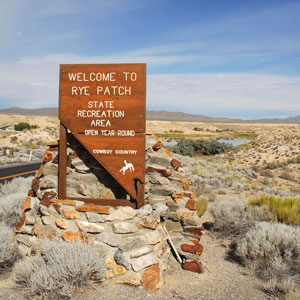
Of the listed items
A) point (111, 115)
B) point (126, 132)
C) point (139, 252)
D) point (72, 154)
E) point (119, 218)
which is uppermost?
point (111, 115)

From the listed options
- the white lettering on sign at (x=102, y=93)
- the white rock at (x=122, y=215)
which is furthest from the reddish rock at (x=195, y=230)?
the white lettering on sign at (x=102, y=93)

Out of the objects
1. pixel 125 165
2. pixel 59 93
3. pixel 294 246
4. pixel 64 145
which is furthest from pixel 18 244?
pixel 294 246

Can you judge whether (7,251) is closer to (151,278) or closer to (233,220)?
→ (151,278)

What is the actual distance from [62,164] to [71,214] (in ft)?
2.90

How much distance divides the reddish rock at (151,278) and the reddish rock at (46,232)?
1.32 metres

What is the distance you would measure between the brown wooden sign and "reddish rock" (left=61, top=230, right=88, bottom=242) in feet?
3.05

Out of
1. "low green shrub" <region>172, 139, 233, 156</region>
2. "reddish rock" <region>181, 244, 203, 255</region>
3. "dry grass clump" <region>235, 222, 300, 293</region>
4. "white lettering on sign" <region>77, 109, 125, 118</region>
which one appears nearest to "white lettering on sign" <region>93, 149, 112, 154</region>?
"white lettering on sign" <region>77, 109, 125, 118</region>

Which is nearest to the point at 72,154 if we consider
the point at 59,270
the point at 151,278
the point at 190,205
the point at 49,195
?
the point at 49,195

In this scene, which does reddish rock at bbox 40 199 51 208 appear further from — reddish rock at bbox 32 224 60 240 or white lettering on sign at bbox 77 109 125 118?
white lettering on sign at bbox 77 109 125 118

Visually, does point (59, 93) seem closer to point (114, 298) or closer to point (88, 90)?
point (88, 90)

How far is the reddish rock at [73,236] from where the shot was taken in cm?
434

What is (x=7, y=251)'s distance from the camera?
4500mm

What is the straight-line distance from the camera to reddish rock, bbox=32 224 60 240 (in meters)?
4.43

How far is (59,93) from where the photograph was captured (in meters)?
4.91
